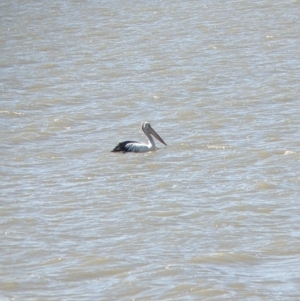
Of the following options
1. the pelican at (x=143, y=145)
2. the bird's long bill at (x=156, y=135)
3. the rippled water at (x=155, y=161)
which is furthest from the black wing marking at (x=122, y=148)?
the bird's long bill at (x=156, y=135)

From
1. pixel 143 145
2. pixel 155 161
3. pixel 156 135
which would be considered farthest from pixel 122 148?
pixel 156 135

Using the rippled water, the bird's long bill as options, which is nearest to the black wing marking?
the rippled water

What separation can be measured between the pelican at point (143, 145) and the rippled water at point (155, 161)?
128 millimetres

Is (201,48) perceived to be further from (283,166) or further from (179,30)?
(283,166)

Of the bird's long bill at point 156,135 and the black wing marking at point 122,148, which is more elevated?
the black wing marking at point 122,148

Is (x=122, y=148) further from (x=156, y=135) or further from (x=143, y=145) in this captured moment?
(x=156, y=135)

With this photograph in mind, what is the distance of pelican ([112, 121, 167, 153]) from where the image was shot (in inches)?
420

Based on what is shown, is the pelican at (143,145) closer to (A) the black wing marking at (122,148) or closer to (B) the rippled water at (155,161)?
(A) the black wing marking at (122,148)

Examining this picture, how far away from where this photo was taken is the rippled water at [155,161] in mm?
7000

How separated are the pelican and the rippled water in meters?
0.13

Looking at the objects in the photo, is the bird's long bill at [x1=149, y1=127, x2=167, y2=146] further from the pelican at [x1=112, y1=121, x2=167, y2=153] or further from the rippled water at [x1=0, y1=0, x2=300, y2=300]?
the rippled water at [x1=0, y1=0, x2=300, y2=300]

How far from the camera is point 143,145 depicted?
430 inches

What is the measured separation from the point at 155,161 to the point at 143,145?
20.5 inches

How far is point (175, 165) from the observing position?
10.2 metres
